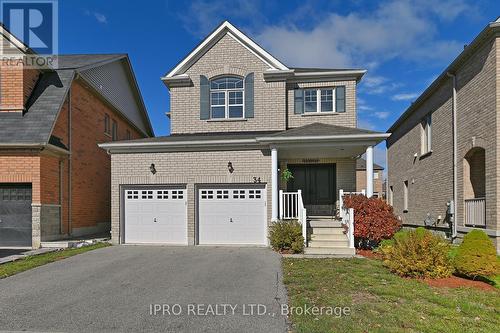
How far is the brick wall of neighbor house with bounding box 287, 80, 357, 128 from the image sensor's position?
535 inches

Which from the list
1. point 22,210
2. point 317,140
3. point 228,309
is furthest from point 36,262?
point 317,140

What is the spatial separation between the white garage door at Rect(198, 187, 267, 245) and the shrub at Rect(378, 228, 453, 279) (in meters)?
5.00

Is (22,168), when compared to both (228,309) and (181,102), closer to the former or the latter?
(181,102)

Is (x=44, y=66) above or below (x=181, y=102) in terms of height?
above

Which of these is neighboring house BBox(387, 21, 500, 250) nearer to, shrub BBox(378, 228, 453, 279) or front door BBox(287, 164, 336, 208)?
shrub BBox(378, 228, 453, 279)

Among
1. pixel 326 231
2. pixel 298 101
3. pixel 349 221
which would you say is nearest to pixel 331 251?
pixel 349 221

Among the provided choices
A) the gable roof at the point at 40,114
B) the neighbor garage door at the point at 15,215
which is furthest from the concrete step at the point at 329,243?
the neighbor garage door at the point at 15,215

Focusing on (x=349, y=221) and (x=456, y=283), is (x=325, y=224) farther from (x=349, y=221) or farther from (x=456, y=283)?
(x=456, y=283)

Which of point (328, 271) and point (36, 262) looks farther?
point (36, 262)

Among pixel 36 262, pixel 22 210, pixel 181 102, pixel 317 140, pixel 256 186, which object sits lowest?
pixel 36 262

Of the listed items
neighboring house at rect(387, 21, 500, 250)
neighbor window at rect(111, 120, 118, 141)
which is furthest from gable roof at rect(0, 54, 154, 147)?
neighboring house at rect(387, 21, 500, 250)

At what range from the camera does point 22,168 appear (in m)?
11.1

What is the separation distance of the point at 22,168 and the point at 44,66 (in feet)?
15.9

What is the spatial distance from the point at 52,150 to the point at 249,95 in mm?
8208
